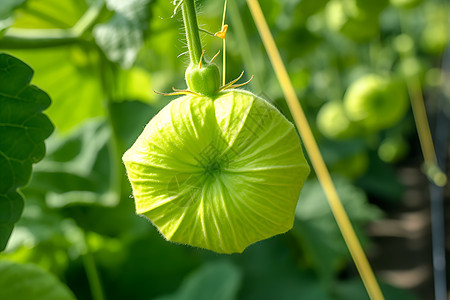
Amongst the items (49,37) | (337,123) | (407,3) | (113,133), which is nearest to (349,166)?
(337,123)

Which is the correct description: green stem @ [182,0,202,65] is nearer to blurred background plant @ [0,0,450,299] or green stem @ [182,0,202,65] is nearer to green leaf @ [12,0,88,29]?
blurred background plant @ [0,0,450,299]

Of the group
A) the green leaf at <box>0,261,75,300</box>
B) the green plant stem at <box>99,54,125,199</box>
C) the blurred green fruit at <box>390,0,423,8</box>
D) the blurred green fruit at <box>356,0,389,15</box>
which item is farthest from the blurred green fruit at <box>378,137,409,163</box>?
the green leaf at <box>0,261,75,300</box>

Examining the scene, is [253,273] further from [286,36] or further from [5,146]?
[5,146]

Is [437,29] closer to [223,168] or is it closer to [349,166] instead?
[349,166]

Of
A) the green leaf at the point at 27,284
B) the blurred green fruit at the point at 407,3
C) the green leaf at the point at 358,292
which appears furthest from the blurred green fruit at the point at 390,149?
the green leaf at the point at 27,284

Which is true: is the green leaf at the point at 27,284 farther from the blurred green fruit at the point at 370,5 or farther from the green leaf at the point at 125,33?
the blurred green fruit at the point at 370,5

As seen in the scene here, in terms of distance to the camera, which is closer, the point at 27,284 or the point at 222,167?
the point at 222,167

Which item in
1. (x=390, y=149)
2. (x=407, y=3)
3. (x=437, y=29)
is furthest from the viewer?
(x=390, y=149)

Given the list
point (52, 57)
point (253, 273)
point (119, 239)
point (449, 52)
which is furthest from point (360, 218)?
point (449, 52)
